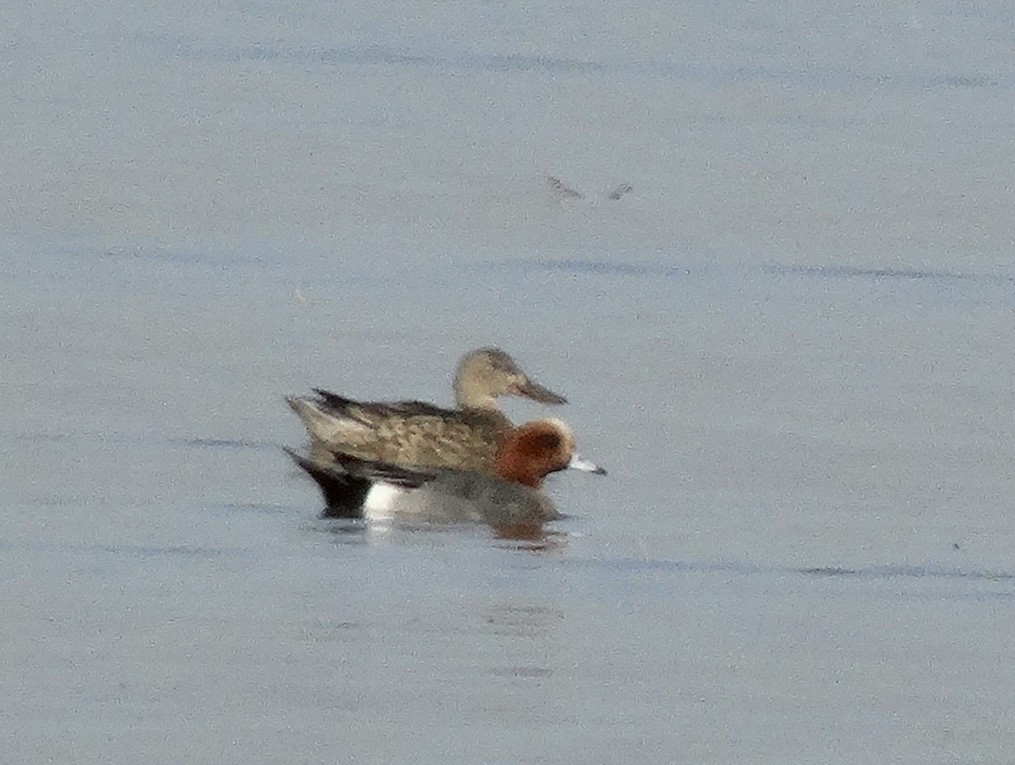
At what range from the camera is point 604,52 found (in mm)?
22750

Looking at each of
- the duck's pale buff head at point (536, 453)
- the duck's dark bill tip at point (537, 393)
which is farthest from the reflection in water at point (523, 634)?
the duck's dark bill tip at point (537, 393)

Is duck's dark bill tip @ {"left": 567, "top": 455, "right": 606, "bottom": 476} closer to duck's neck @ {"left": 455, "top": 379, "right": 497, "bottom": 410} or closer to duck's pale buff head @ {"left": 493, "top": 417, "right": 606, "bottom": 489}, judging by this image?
duck's pale buff head @ {"left": 493, "top": 417, "right": 606, "bottom": 489}

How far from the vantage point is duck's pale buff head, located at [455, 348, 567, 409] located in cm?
1259

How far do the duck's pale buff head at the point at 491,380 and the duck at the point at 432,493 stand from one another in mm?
1187

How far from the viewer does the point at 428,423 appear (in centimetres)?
1209

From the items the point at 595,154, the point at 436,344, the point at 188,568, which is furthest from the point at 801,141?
the point at 188,568

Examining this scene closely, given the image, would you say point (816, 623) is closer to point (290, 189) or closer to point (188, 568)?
point (188, 568)

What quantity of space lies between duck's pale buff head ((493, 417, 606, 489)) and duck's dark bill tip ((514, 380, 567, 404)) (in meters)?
0.71

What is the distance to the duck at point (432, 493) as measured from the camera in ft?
35.4

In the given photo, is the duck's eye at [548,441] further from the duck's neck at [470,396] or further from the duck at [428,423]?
the duck's neck at [470,396]

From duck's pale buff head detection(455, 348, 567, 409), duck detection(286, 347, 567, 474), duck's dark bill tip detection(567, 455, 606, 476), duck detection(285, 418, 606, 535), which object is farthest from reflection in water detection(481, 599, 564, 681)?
duck's pale buff head detection(455, 348, 567, 409)

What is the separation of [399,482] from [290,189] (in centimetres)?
603

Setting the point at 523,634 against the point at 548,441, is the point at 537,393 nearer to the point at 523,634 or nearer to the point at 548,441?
the point at 548,441

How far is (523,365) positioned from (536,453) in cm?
168
